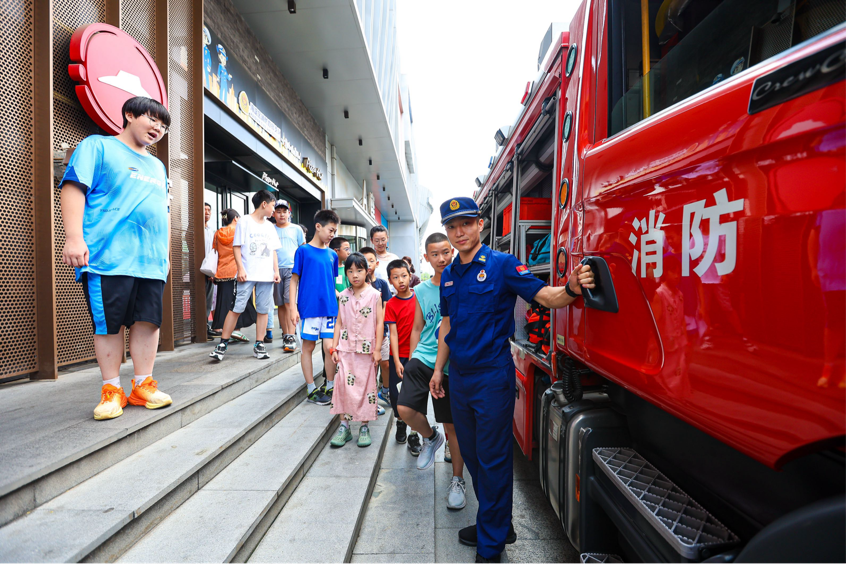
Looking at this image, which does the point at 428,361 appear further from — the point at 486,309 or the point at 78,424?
the point at 78,424

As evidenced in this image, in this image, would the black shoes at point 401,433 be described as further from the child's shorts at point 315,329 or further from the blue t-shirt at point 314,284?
the blue t-shirt at point 314,284

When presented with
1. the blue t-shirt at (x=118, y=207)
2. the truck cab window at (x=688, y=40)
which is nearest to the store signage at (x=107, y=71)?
the blue t-shirt at (x=118, y=207)

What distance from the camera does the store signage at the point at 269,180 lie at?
799 centimetres

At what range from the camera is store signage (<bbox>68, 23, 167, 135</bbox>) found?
3.33 m

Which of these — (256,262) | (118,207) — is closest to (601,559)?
(118,207)

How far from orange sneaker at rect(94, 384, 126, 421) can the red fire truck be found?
244 centimetres

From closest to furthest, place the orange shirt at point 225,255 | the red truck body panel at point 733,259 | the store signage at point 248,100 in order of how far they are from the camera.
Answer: the red truck body panel at point 733,259
the orange shirt at point 225,255
the store signage at point 248,100

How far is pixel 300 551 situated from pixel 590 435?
58.1 inches

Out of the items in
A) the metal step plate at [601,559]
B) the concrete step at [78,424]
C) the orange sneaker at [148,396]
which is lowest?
the metal step plate at [601,559]

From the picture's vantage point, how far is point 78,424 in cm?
217

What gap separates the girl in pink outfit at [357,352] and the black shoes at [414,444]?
0.38 meters

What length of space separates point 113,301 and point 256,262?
6.07ft

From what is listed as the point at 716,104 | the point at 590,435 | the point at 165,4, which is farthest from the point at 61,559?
the point at 165,4

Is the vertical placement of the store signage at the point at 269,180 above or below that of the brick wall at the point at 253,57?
below
